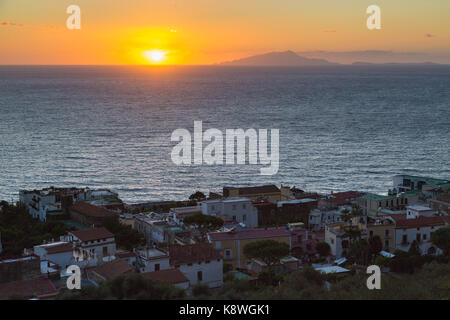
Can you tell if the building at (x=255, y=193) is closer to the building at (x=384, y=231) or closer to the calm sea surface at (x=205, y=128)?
the calm sea surface at (x=205, y=128)

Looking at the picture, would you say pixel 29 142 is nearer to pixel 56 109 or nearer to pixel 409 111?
pixel 56 109

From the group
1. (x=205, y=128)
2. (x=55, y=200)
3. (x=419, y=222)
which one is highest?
(x=205, y=128)

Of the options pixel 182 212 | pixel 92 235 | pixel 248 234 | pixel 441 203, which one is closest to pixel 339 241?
pixel 248 234

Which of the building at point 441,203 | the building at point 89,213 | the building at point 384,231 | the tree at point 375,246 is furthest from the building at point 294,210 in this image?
the building at point 89,213

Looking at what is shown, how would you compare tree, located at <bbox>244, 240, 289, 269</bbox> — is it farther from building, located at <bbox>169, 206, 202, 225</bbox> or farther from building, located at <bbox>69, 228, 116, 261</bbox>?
building, located at <bbox>169, 206, 202, 225</bbox>

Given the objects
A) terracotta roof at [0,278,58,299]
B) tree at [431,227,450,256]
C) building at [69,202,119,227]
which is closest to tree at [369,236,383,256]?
tree at [431,227,450,256]

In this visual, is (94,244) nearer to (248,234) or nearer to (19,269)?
(19,269)
